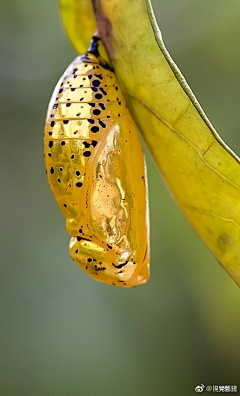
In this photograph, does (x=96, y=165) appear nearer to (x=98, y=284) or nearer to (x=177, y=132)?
(x=177, y=132)

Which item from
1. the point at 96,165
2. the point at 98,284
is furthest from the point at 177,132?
the point at 98,284

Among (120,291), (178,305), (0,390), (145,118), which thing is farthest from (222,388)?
(145,118)

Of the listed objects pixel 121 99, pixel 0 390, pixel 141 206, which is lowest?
pixel 0 390

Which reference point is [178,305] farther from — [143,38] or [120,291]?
[143,38]

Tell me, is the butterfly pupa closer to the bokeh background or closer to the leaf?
the leaf

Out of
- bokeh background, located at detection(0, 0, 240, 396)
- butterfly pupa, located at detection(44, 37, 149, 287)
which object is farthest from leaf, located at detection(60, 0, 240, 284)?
bokeh background, located at detection(0, 0, 240, 396)

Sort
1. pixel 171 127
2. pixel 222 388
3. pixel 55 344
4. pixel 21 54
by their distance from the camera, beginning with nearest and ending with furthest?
pixel 171 127, pixel 222 388, pixel 55 344, pixel 21 54
